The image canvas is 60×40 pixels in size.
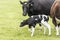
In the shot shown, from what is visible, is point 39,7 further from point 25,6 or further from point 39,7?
point 25,6

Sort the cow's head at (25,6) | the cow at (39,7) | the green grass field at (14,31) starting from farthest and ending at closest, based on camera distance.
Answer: the cow at (39,7)
the cow's head at (25,6)
the green grass field at (14,31)

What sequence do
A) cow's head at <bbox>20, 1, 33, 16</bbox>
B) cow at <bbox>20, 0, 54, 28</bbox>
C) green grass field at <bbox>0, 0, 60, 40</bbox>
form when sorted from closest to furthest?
green grass field at <bbox>0, 0, 60, 40</bbox>, cow's head at <bbox>20, 1, 33, 16</bbox>, cow at <bbox>20, 0, 54, 28</bbox>

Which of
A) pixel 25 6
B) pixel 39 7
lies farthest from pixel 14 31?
pixel 39 7

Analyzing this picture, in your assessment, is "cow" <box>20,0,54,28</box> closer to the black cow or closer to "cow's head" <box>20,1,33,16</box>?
the black cow

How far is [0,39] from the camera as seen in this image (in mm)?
11508

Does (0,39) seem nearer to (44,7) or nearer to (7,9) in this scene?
(44,7)

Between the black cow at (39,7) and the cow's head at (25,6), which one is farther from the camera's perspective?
the black cow at (39,7)

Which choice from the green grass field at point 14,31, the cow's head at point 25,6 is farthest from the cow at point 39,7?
the green grass field at point 14,31

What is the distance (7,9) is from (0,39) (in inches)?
344

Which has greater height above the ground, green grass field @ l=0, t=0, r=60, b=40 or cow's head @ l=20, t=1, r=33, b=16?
cow's head @ l=20, t=1, r=33, b=16

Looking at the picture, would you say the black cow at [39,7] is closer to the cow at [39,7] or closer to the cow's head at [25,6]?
the cow at [39,7]

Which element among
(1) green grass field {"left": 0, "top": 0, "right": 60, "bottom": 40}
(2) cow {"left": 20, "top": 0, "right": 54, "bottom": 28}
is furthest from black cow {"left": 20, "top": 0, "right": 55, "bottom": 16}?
(1) green grass field {"left": 0, "top": 0, "right": 60, "bottom": 40}

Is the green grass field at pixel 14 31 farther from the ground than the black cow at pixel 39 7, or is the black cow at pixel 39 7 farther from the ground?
the black cow at pixel 39 7

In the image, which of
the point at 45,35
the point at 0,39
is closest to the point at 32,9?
the point at 45,35
